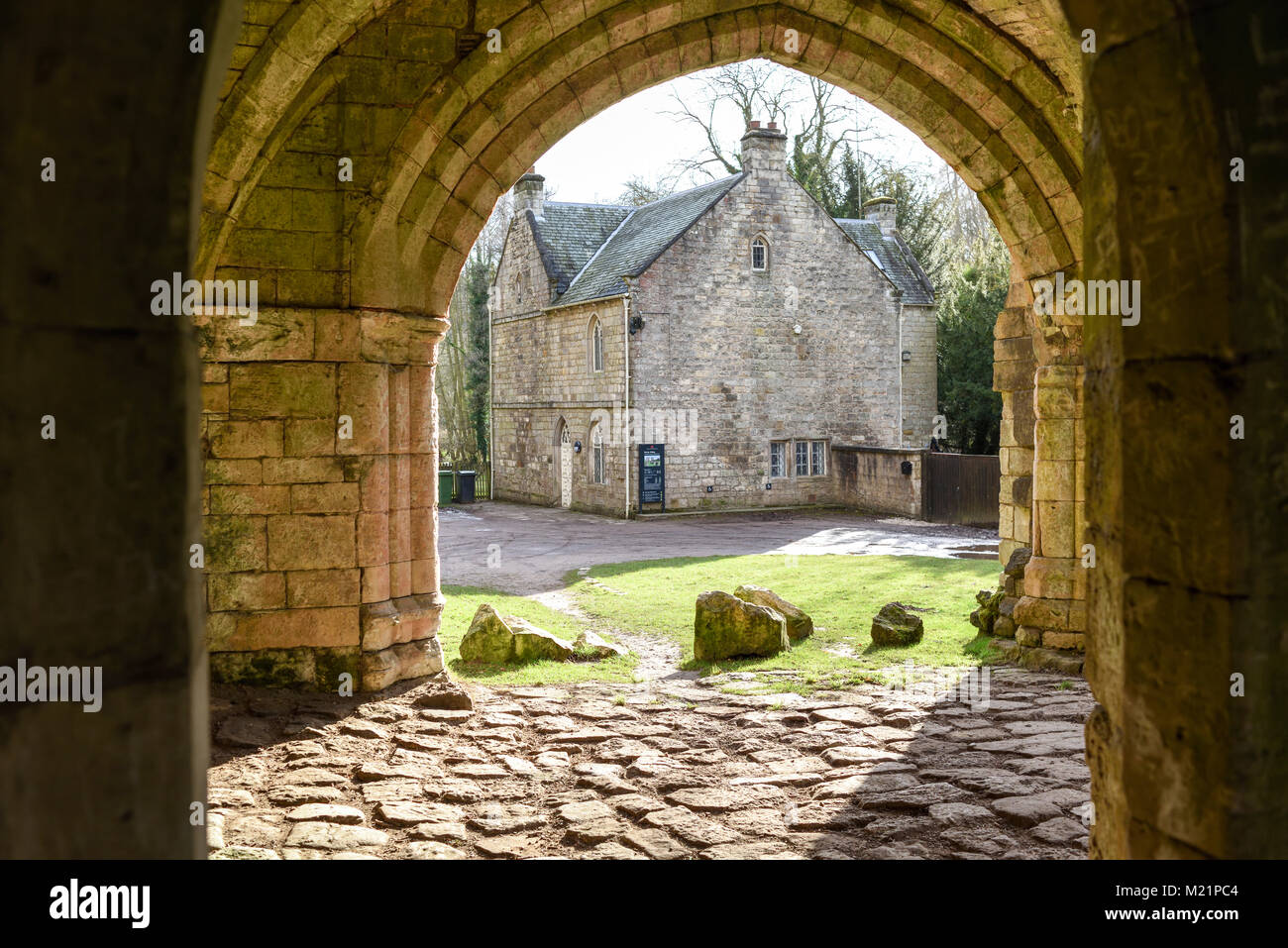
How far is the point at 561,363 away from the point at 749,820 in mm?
22693

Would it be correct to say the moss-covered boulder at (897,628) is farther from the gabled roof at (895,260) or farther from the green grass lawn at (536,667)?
the gabled roof at (895,260)

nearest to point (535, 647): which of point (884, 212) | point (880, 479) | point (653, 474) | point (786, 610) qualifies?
point (786, 610)


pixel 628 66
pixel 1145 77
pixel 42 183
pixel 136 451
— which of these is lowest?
pixel 136 451

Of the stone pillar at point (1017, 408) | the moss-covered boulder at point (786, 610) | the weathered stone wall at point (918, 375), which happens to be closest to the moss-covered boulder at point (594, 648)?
the moss-covered boulder at point (786, 610)

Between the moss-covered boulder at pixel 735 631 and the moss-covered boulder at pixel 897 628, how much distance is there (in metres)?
0.83

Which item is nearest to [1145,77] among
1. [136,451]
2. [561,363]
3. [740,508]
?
[136,451]

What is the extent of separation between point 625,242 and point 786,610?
19231 millimetres

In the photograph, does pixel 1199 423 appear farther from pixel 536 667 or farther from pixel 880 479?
pixel 880 479

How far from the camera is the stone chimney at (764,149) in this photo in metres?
24.9

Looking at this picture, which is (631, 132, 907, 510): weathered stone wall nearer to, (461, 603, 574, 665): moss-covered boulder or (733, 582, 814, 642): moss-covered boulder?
(733, 582, 814, 642): moss-covered boulder

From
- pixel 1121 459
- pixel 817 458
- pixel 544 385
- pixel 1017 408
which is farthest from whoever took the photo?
pixel 544 385

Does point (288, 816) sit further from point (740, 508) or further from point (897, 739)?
point (740, 508)

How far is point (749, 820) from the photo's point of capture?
15.0ft

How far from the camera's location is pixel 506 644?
8.33m
